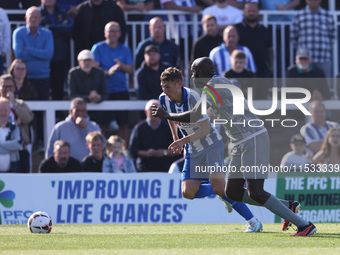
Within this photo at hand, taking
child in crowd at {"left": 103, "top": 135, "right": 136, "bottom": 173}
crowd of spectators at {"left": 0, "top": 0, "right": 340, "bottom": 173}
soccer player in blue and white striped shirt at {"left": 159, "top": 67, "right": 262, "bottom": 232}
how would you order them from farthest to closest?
crowd of spectators at {"left": 0, "top": 0, "right": 340, "bottom": 173} → child in crowd at {"left": 103, "top": 135, "right": 136, "bottom": 173} → soccer player in blue and white striped shirt at {"left": 159, "top": 67, "right": 262, "bottom": 232}

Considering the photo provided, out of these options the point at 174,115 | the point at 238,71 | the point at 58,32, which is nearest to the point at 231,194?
the point at 174,115

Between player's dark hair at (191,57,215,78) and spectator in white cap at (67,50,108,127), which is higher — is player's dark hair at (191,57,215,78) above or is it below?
above

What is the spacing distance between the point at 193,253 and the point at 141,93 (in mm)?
8055

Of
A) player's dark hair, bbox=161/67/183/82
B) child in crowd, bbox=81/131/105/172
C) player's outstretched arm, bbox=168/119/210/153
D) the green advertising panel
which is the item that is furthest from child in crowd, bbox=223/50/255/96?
player's dark hair, bbox=161/67/183/82

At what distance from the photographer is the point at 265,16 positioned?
17.1 metres

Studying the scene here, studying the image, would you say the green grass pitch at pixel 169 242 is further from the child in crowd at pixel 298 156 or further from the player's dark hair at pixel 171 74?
the child in crowd at pixel 298 156

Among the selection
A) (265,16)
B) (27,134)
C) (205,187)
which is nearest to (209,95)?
(205,187)

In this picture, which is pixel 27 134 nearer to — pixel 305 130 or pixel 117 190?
pixel 117 190

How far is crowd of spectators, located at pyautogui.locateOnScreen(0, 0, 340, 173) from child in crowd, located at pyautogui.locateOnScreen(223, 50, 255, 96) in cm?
2

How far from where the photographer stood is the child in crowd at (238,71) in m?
14.8

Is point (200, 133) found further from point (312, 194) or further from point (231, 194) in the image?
point (312, 194)

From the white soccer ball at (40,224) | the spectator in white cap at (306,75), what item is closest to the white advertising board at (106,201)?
the white soccer ball at (40,224)

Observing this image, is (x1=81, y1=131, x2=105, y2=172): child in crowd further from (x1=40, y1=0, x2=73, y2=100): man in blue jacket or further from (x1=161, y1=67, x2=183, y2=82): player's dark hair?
(x1=161, y1=67, x2=183, y2=82): player's dark hair

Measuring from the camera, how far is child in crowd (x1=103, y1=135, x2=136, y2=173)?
13938 millimetres
